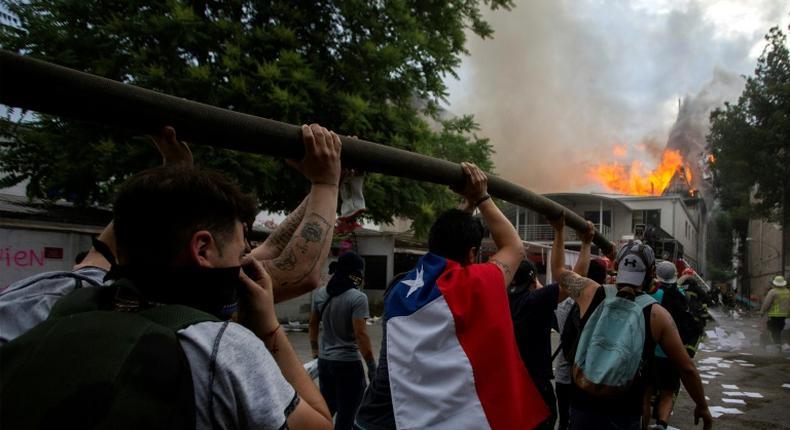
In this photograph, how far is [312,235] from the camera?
1.84 metres

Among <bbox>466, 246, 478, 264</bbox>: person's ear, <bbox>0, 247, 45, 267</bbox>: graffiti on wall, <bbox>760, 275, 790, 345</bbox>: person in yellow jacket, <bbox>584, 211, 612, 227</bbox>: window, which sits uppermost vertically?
<bbox>584, 211, 612, 227</bbox>: window

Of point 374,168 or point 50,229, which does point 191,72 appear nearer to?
point 50,229

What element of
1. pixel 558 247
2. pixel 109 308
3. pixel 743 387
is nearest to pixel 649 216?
pixel 743 387

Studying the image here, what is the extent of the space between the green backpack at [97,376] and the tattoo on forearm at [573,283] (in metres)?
3.15

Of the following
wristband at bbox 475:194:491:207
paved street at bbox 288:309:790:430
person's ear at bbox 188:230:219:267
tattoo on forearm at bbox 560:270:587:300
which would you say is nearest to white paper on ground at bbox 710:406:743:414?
paved street at bbox 288:309:790:430

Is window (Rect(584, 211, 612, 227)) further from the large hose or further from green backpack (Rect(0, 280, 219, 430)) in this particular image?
green backpack (Rect(0, 280, 219, 430))

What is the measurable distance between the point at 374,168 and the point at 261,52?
8.92 m

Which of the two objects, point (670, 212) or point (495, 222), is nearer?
point (495, 222)

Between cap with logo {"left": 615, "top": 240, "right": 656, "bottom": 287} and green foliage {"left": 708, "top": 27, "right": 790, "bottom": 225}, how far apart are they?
26.4m

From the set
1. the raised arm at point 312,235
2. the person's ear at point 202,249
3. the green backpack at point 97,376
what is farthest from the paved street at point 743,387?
the green backpack at point 97,376

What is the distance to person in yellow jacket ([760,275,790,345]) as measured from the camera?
1344cm

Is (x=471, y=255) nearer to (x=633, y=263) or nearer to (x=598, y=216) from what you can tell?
(x=633, y=263)

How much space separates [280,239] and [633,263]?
2545mm

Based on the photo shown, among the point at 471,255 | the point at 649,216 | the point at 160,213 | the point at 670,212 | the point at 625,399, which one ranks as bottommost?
the point at 625,399
